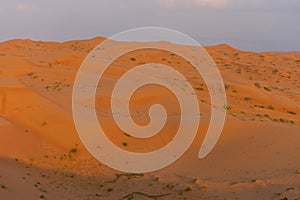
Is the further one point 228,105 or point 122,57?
point 122,57

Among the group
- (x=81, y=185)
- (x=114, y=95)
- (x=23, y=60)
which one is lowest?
(x=81, y=185)

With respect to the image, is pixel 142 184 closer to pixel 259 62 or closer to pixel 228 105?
pixel 228 105

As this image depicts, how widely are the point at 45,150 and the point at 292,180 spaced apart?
6800 millimetres

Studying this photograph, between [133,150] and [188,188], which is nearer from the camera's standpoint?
[188,188]

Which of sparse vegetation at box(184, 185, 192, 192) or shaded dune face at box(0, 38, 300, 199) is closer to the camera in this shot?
shaded dune face at box(0, 38, 300, 199)

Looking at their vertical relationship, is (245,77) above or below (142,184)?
above

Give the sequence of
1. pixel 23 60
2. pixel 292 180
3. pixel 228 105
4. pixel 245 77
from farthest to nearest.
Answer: pixel 245 77 < pixel 23 60 < pixel 228 105 < pixel 292 180

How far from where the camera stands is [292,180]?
29.5ft

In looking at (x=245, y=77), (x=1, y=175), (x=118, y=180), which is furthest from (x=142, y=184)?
(x=245, y=77)

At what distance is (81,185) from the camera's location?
10.3 metres

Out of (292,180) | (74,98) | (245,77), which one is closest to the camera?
(292,180)

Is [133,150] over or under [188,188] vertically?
over

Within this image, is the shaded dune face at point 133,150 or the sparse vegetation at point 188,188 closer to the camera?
the shaded dune face at point 133,150

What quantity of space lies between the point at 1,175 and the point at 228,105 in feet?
46.7
